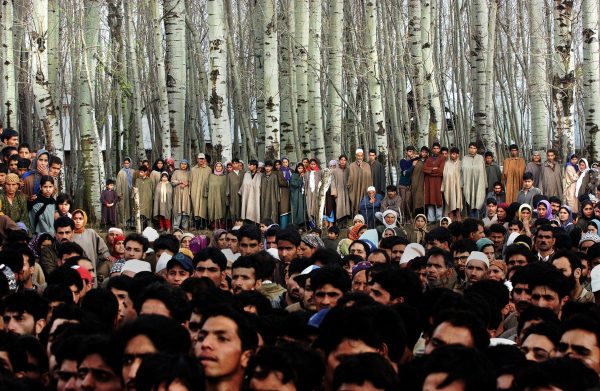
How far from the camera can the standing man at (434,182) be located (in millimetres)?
22500

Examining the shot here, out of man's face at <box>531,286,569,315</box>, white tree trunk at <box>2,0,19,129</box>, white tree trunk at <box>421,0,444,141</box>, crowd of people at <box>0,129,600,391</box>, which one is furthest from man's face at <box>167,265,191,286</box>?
white tree trunk at <box>2,0,19,129</box>

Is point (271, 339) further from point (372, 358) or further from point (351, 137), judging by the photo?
point (351, 137)

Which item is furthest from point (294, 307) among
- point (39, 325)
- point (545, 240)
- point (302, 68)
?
point (302, 68)

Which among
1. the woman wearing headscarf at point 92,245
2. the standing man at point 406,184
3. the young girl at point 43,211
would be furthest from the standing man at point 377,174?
the woman wearing headscarf at point 92,245

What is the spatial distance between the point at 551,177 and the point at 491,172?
121cm

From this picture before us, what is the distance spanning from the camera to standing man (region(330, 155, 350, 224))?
23.0 meters

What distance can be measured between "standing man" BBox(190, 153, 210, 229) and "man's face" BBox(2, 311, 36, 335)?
14.4 meters

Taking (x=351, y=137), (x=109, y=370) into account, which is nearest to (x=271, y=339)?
(x=109, y=370)

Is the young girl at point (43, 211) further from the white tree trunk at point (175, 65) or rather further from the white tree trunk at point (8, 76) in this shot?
the white tree trunk at point (8, 76)

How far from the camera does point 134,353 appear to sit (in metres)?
6.24

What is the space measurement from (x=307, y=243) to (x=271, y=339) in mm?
6512

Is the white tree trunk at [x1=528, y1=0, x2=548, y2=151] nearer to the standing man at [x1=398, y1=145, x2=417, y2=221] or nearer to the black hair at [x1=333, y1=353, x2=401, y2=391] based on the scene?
the standing man at [x1=398, y1=145, x2=417, y2=221]

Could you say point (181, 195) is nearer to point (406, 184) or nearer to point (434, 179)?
point (406, 184)

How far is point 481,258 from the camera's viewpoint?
37.2ft
